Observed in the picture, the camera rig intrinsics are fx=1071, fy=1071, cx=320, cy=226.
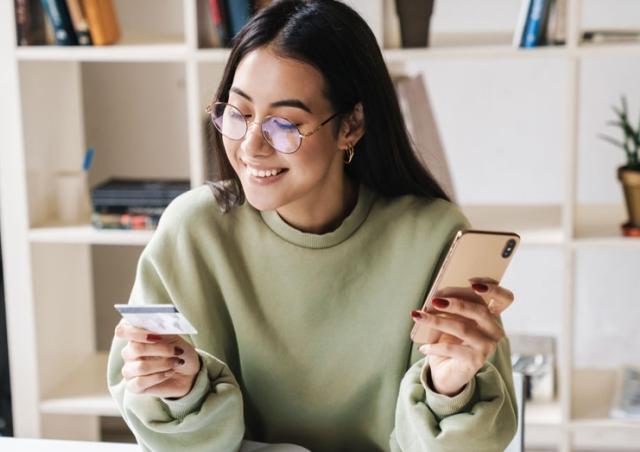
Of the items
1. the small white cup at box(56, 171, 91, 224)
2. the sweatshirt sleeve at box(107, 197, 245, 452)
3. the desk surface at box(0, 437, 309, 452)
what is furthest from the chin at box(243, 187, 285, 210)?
the small white cup at box(56, 171, 91, 224)

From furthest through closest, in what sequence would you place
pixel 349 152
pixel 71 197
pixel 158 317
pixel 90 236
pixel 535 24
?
pixel 71 197, pixel 90 236, pixel 535 24, pixel 349 152, pixel 158 317

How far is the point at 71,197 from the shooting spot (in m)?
2.63

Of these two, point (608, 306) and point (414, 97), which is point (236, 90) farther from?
point (608, 306)

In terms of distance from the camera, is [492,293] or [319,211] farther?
[319,211]

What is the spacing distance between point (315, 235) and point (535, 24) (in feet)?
3.14

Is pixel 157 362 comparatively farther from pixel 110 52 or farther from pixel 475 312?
pixel 110 52

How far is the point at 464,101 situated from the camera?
2.81m

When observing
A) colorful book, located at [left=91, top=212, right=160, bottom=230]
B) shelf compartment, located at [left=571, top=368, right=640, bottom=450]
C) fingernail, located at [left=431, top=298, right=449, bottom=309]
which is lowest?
shelf compartment, located at [left=571, top=368, right=640, bottom=450]

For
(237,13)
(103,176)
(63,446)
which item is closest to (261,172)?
(63,446)

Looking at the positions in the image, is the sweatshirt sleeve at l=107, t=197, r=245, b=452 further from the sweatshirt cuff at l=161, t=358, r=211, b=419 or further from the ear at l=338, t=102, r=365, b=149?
the ear at l=338, t=102, r=365, b=149

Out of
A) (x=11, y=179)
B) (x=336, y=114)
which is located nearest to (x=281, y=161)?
(x=336, y=114)

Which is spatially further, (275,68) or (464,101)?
(464,101)

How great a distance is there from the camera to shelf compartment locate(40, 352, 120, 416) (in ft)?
8.49

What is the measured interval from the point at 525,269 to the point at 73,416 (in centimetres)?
126
